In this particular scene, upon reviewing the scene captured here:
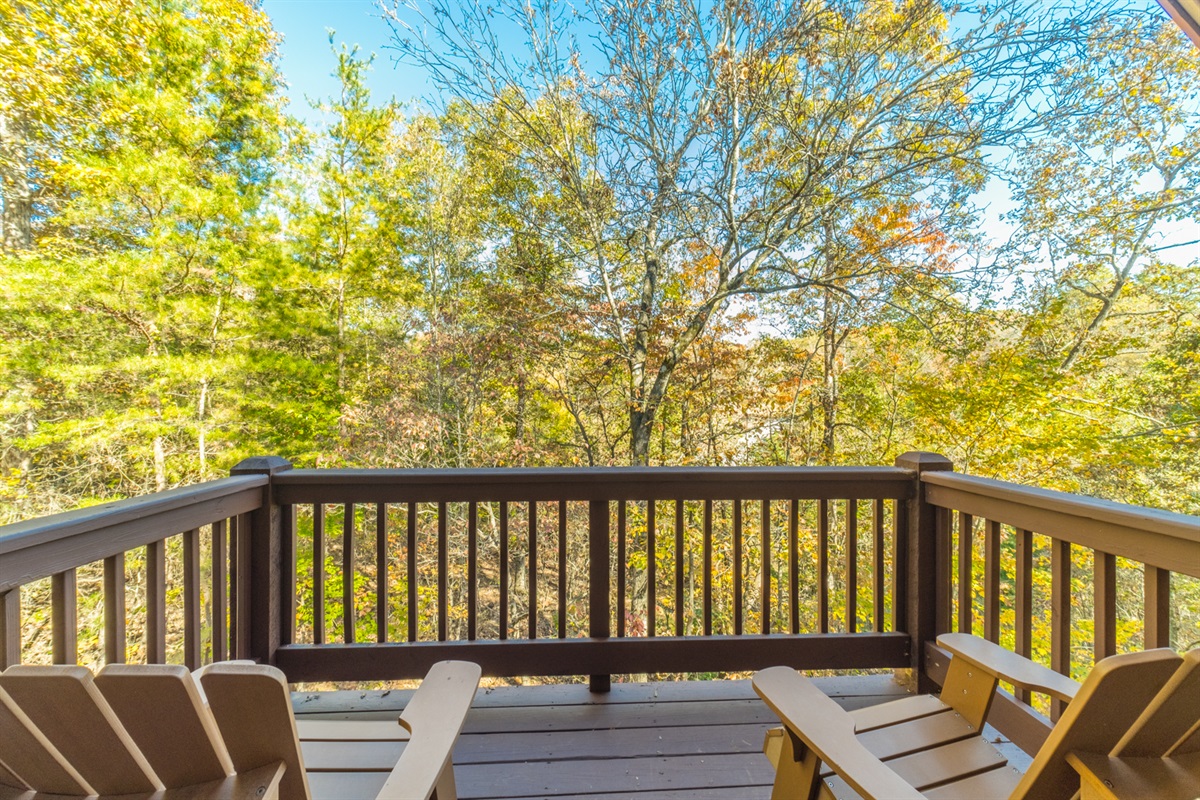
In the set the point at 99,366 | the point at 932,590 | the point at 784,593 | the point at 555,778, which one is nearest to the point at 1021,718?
the point at 932,590

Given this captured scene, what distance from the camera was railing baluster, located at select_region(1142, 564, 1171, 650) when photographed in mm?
1238

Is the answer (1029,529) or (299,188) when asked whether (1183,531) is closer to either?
(1029,529)

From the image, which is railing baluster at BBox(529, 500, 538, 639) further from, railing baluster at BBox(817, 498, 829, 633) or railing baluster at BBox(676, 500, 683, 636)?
railing baluster at BBox(817, 498, 829, 633)

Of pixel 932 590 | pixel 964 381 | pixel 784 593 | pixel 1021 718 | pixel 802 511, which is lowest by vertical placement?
pixel 784 593

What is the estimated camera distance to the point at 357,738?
1.08m

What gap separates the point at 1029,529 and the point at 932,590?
1.88ft

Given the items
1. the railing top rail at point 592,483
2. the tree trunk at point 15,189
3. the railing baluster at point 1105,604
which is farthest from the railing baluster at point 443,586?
the tree trunk at point 15,189

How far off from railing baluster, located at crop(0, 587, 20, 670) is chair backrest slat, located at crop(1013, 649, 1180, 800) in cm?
192

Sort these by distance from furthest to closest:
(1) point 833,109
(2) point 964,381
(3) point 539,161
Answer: (3) point 539,161
(2) point 964,381
(1) point 833,109

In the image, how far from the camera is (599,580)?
2018 millimetres

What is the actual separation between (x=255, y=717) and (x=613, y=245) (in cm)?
631

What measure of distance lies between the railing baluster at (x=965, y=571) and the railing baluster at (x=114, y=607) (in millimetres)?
2776

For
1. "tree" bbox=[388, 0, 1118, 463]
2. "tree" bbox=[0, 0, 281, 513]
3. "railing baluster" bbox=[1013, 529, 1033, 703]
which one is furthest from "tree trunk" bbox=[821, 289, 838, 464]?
"tree" bbox=[0, 0, 281, 513]

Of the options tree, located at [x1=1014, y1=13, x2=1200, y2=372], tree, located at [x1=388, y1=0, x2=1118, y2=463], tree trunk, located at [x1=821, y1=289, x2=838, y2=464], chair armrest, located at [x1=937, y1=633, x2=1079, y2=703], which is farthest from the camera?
tree trunk, located at [x1=821, y1=289, x2=838, y2=464]
